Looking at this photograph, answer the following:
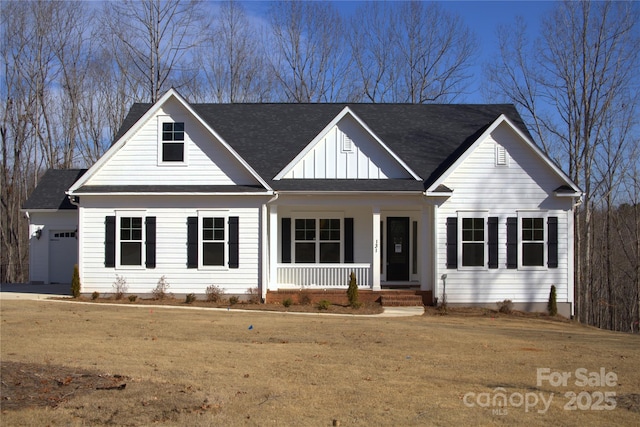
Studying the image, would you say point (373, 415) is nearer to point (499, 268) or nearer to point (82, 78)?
point (499, 268)

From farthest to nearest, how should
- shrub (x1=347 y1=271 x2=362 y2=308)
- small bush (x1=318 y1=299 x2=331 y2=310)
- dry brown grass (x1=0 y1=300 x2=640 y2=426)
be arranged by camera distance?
shrub (x1=347 y1=271 x2=362 y2=308) < small bush (x1=318 y1=299 x2=331 y2=310) < dry brown grass (x1=0 y1=300 x2=640 y2=426)

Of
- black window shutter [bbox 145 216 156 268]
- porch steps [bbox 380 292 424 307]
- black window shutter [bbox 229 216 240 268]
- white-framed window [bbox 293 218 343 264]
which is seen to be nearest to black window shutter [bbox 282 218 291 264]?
white-framed window [bbox 293 218 343 264]

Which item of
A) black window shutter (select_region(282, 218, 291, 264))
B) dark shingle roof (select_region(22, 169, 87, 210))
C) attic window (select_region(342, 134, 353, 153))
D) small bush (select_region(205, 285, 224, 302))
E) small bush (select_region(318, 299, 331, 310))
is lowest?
small bush (select_region(318, 299, 331, 310))

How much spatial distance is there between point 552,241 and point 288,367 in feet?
42.5

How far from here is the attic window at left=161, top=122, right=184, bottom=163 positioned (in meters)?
20.8

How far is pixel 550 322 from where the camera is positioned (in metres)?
19.3

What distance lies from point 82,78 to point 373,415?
133ft

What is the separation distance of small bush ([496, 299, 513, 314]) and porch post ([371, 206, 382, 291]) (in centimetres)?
385

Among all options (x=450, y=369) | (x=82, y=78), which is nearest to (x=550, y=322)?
(x=450, y=369)

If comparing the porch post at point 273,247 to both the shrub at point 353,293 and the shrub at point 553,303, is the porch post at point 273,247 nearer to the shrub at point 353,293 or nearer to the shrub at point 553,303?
the shrub at point 353,293

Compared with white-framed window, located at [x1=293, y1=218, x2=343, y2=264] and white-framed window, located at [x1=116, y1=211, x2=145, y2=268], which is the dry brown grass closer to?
white-framed window, located at [x1=116, y1=211, x2=145, y2=268]

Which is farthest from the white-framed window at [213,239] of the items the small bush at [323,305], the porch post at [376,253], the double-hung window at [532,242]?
the double-hung window at [532,242]

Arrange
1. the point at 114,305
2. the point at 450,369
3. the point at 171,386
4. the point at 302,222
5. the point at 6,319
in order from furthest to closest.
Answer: the point at 302,222 < the point at 114,305 < the point at 6,319 < the point at 450,369 < the point at 171,386

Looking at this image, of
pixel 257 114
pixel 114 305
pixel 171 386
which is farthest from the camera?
pixel 257 114
